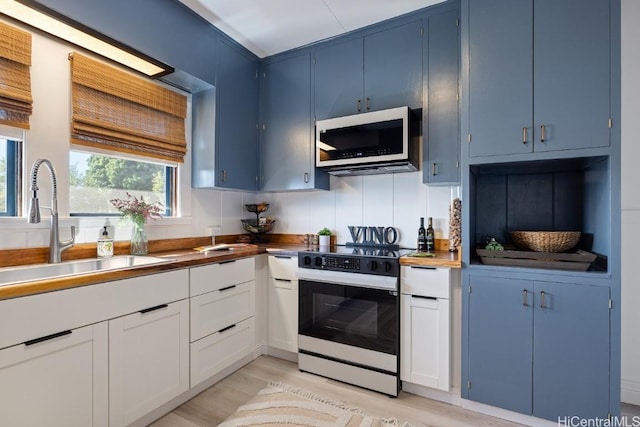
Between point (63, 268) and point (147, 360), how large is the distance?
72 cm

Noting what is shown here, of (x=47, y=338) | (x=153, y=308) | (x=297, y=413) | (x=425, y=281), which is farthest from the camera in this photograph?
(x=425, y=281)

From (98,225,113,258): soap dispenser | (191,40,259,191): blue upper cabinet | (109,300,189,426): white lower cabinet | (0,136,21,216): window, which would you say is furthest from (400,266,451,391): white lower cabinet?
(0,136,21,216): window

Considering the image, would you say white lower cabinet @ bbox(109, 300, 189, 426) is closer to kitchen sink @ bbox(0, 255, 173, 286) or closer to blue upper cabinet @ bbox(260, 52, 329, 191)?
kitchen sink @ bbox(0, 255, 173, 286)

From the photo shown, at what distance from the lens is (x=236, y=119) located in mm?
2725

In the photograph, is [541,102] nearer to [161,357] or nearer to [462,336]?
[462,336]

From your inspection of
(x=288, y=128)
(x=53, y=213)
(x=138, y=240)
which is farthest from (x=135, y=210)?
(x=288, y=128)

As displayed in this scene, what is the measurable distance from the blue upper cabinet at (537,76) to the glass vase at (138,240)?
2.27m

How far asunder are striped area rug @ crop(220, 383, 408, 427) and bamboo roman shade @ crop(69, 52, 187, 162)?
1910 mm

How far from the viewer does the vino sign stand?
8.58 ft

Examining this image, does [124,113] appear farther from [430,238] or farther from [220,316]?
[430,238]

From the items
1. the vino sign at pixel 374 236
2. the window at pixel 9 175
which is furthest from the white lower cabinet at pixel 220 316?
the window at pixel 9 175

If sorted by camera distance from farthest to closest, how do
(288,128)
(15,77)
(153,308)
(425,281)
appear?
(288,128)
(425,281)
(153,308)
(15,77)

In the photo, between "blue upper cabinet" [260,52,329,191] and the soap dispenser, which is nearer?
the soap dispenser

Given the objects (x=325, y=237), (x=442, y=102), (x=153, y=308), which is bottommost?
(x=153, y=308)
